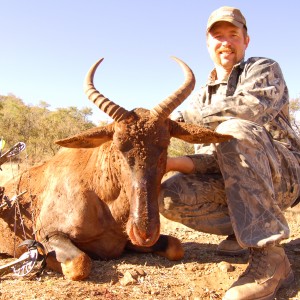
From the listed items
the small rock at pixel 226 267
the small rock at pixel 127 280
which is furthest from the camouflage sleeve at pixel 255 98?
the small rock at pixel 127 280

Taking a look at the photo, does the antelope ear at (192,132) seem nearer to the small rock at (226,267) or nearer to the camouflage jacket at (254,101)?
the camouflage jacket at (254,101)

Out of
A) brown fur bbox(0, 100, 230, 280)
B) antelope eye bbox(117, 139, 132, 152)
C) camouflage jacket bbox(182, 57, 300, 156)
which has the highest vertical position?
camouflage jacket bbox(182, 57, 300, 156)

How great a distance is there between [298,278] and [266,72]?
2473 millimetres

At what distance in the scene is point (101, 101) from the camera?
15.5ft

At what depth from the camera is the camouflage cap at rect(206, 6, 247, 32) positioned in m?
5.52

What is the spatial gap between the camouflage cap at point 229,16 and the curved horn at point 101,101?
5.93ft

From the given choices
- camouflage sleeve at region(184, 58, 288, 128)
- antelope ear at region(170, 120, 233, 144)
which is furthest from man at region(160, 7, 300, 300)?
antelope ear at region(170, 120, 233, 144)

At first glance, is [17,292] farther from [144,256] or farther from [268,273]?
[268,273]

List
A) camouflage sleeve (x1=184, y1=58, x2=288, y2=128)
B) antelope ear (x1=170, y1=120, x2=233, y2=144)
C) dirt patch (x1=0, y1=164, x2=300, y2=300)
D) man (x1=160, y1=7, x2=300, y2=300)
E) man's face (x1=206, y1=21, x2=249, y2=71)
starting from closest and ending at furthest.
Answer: dirt patch (x1=0, y1=164, x2=300, y2=300)
man (x1=160, y1=7, x2=300, y2=300)
antelope ear (x1=170, y1=120, x2=233, y2=144)
camouflage sleeve (x1=184, y1=58, x2=288, y2=128)
man's face (x1=206, y1=21, x2=249, y2=71)

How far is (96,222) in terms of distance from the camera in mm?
5062

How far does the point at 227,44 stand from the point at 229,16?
14.5 inches

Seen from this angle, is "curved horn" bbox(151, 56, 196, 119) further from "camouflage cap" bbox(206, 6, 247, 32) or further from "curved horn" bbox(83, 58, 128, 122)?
"camouflage cap" bbox(206, 6, 247, 32)

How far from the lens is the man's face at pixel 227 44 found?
5.63 m

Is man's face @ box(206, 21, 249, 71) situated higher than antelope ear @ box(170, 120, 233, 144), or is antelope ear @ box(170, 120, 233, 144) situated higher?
man's face @ box(206, 21, 249, 71)
